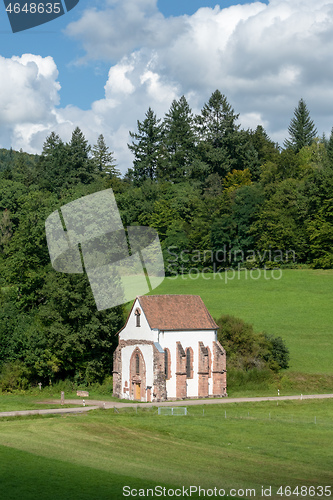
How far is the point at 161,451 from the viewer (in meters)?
30.6

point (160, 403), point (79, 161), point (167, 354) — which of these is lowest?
point (160, 403)

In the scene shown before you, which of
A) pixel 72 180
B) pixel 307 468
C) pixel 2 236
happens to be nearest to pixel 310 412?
pixel 307 468

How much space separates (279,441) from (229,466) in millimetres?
7233

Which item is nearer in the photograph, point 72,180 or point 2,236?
point 2,236

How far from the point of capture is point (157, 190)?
12600 centimetres

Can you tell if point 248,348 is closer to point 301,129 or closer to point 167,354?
point 167,354

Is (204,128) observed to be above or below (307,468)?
above

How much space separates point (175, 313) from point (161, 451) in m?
26.5

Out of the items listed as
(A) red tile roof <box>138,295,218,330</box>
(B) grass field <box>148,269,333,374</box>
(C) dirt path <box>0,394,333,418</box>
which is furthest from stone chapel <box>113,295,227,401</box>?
(B) grass field <box>148,269,333,374</box>

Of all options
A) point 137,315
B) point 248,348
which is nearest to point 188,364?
point 137,315

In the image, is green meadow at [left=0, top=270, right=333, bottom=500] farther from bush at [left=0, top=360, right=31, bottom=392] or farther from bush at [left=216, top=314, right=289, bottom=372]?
bush at [left=216, top=314, right=289, bottom=372]

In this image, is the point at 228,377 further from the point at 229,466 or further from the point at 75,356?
the point at 229,466

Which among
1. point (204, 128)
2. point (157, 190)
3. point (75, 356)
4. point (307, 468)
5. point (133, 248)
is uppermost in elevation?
point (204, 128)

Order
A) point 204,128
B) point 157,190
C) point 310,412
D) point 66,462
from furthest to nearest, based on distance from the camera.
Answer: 1. point 204,128
2. point 157,190
3. point 310,412
4. point 66,462
